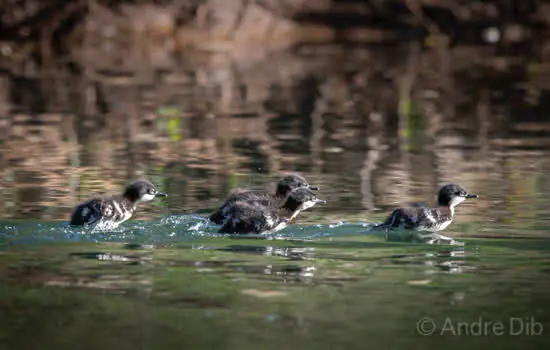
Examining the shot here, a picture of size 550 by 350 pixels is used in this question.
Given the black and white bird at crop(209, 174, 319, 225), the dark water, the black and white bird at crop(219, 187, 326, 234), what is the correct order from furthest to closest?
1. the black and white bird at crop(209, 174, 319, 225)
2. the black and white bird at crop(219, 187, 326, 234)
3. the dark water

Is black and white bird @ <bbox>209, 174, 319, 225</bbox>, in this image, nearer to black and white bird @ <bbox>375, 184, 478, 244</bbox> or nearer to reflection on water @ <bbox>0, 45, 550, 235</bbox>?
reflection on water @ <bbox>0, 45, 550, 235</bbox>

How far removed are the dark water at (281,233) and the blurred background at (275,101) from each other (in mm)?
58

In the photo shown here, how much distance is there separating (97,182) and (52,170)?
959 mm

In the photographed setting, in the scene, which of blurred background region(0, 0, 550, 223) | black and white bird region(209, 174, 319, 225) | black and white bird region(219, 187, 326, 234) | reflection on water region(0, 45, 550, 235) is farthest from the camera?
blurred background region(0, 0, 550, 223)

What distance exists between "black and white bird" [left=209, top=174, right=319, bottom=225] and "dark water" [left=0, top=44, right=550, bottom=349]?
0.18 metres

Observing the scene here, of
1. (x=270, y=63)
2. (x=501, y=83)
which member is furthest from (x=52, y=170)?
(x=270, y=63)

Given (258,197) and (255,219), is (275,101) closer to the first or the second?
(258,197)

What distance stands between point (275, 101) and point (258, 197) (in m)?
9.69

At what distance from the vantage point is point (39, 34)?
3000cm

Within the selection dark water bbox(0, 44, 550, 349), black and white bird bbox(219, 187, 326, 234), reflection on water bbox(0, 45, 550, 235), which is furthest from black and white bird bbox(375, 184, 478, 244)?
black and white bird bbox(219, 187, 326, 234)

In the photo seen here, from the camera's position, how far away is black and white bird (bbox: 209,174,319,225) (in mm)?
10523

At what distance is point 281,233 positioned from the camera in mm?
10461

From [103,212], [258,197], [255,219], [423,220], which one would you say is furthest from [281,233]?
[103,212]

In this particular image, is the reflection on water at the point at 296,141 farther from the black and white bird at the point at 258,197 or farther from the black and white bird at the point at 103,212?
the black and white bird at the point at 103,212
